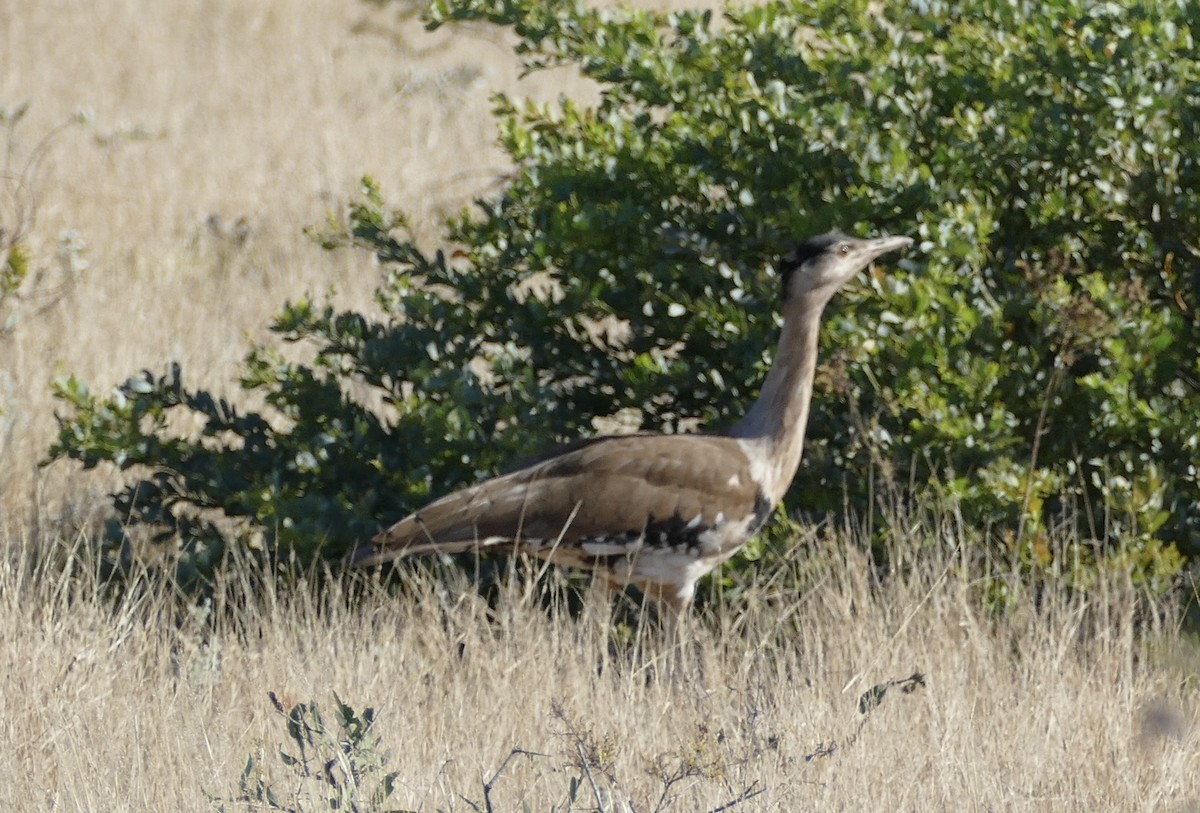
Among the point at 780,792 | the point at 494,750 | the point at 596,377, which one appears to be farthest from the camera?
the point at 596,377

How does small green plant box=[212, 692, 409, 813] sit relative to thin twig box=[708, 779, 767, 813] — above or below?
above

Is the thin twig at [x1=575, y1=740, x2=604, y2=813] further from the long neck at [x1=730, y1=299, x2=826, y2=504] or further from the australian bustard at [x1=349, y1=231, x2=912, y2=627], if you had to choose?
the long neck at [x1=730, y1=299, x2=826, y2=504]

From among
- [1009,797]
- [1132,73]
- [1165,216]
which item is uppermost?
[1132,73]

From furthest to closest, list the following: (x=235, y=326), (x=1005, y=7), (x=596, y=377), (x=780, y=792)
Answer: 1. (x=235, y=326)
2. (x=596, y=377)
3. (x=1005, y=7)
4. (x=780, y=792)

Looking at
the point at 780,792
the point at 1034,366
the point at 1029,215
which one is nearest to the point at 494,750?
the point at 780,792

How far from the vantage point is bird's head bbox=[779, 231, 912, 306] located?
5.10m

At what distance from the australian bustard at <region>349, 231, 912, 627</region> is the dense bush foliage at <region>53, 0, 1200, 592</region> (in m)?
0.24

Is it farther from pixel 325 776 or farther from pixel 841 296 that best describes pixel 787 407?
pixel 325 776

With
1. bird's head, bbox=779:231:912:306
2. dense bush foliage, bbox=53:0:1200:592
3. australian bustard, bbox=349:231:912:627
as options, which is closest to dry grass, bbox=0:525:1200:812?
australian bustard, bbox=349:231:912:627

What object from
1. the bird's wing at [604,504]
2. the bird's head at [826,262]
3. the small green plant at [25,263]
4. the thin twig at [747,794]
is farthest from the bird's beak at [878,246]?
the small green plant at [25,263]

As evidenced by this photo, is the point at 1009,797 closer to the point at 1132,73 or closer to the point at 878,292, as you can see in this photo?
the point at 878,292

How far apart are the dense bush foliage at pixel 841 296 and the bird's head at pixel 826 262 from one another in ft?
0.68

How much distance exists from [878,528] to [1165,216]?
139 centimetres

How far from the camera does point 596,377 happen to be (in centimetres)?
597
